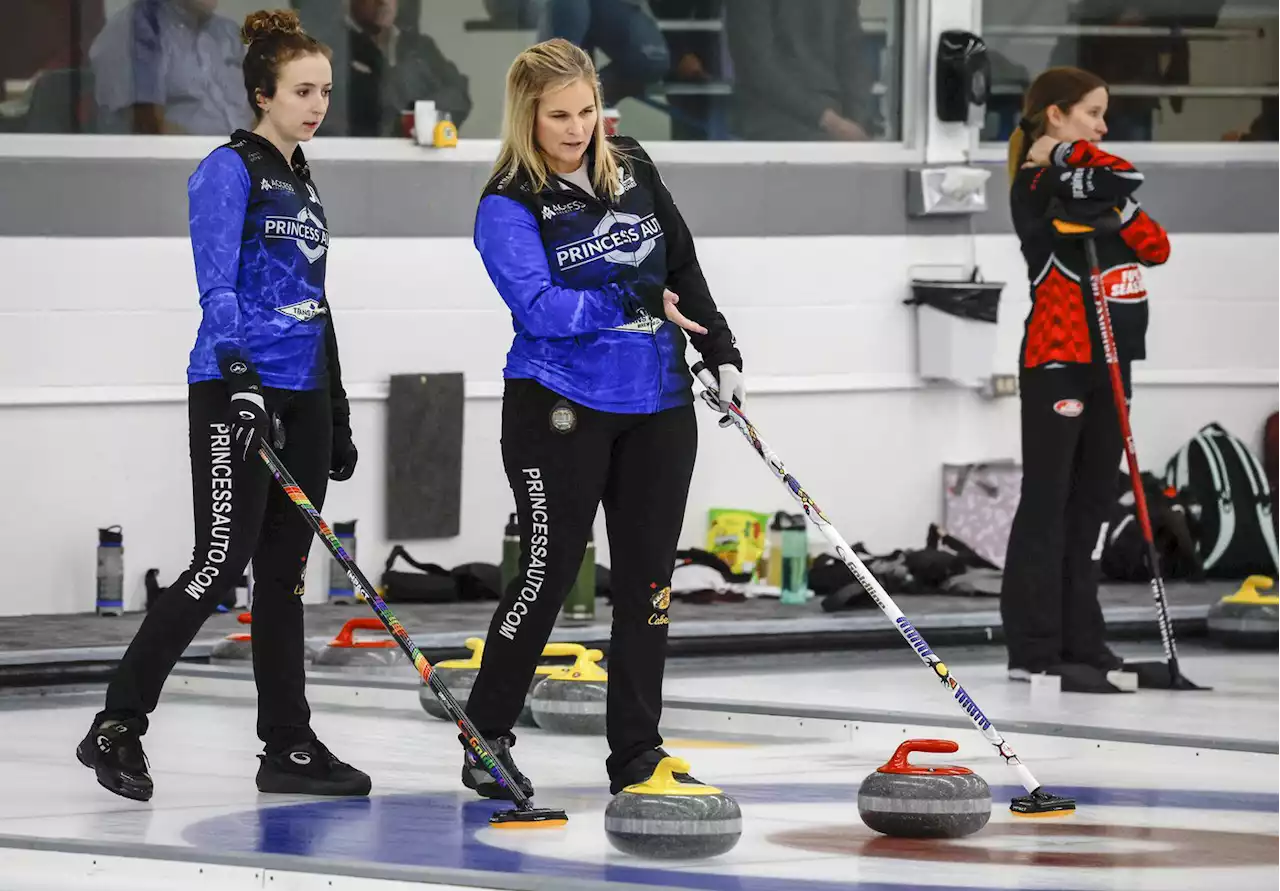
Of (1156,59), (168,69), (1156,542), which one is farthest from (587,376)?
(1156,59)

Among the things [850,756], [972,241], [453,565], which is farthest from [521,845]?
[972,241]

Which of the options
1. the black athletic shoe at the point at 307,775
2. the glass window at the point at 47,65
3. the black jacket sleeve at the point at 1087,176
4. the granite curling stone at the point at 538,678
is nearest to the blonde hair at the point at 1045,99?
the black jacket sleeve at the point at 1087,176

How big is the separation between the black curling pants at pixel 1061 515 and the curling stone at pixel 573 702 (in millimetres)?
1427

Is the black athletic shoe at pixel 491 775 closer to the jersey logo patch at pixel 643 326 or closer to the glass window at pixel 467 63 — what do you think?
the jersey logo patch at pixel 643 326

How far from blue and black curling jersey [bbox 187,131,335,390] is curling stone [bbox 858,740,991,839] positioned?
4.53ft

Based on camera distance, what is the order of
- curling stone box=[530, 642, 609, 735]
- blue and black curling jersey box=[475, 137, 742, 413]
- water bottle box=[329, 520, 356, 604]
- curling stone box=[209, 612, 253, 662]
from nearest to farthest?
blue and black curling jersey box=[475, 137, 742, 413], curling stone box=[530, 642, 609, 735], curling stone box=[209, 612, 253, 662], water bottle box=[329, 520, 356, 604]

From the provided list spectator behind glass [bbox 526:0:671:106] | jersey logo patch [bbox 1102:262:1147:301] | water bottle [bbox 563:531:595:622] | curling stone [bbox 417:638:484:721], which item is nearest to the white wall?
spectator behind glass [bbox 526:0:671:106]

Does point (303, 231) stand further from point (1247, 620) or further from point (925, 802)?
point (1247, 620)

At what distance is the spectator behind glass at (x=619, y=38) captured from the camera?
8.55 metres

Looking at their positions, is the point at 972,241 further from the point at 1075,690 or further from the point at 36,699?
the point at 36,699

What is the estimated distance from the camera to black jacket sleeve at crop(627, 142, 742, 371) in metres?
4.49

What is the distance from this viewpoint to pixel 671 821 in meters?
3.94

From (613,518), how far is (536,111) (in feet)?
2.63

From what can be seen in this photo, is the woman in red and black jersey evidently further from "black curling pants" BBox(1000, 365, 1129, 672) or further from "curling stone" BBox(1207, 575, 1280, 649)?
"curling stone" BBox(1207, 575, 1280, 649)
